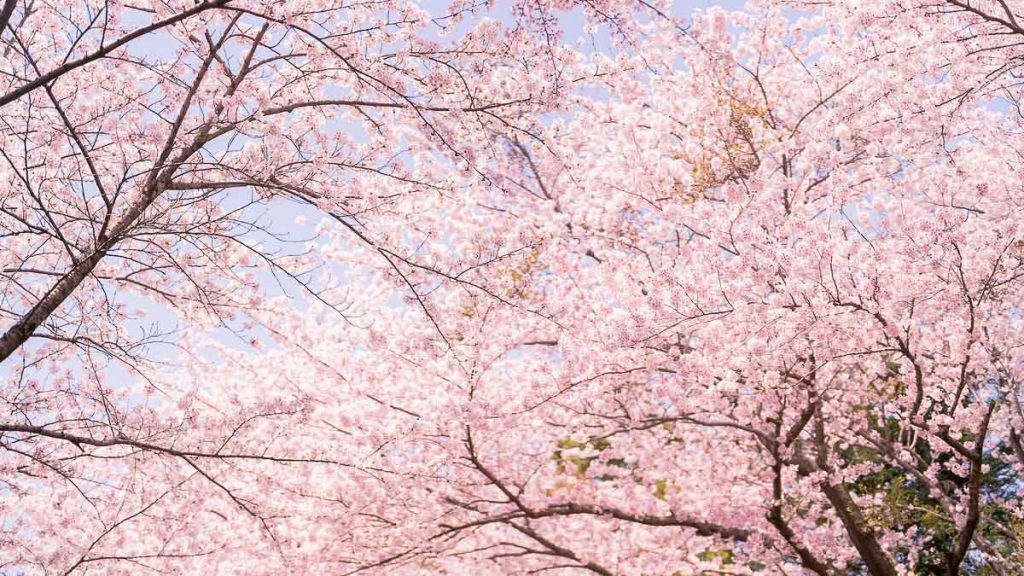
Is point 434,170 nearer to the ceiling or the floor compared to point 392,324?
nearer to the floor

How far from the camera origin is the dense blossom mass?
456 cm

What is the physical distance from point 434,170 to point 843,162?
4135mm

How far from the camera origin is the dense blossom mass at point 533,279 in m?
4.56

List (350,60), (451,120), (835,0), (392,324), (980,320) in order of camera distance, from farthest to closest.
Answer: (392,324), (835,0), (980,320), (451,120), (350,60)

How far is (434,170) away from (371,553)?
495 centimetres

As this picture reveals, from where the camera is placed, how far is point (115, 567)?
763 centimetres

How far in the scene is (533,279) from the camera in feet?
29.3

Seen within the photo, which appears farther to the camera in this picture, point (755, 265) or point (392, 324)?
point (392, 324)

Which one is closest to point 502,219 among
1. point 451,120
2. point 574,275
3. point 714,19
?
point 574,275

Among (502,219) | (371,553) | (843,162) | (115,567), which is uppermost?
(502,219)

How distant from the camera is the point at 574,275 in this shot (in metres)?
8.37

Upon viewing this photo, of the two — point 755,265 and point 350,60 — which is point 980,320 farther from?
point 350,60

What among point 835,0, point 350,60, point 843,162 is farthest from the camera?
point 843,162

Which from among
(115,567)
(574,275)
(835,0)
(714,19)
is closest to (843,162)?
(835,0)
